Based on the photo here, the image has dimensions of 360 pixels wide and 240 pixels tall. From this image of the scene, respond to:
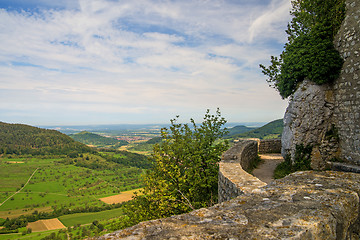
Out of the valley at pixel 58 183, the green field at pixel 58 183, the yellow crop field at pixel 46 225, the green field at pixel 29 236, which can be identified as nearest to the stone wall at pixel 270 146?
the valley at pixel 58 183

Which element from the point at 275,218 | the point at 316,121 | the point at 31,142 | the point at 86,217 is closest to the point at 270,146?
the point at 316,121

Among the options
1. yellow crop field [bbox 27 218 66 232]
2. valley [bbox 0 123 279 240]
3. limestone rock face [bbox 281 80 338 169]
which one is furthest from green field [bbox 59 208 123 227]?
limestone rock face [bbox 281 80 338 169]

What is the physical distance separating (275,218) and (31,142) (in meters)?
148

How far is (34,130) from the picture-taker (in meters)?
129

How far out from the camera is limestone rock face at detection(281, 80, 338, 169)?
8.71 meters

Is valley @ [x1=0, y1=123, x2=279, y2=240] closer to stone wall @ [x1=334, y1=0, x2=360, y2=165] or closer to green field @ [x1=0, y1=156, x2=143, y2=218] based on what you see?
green field @ [x1=0, y1=156, x2=143, y2=218]

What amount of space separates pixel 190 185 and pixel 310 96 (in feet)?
22.6

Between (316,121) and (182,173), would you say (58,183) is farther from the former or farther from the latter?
(316,121)

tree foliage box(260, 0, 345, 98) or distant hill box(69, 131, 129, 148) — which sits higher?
tree foliage box(260, 0, 345, 98)

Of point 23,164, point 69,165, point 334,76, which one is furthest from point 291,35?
point 23,164

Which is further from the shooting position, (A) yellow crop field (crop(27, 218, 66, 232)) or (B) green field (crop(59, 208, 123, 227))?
(B) green field (crop(59, 208, 123, 227))

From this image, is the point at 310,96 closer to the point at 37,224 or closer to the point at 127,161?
the point at 37,224

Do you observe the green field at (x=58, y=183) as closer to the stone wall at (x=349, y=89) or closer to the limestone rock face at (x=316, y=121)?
the limestone rock face at (x=316, y=121)

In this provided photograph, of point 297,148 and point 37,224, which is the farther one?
point 37,224
